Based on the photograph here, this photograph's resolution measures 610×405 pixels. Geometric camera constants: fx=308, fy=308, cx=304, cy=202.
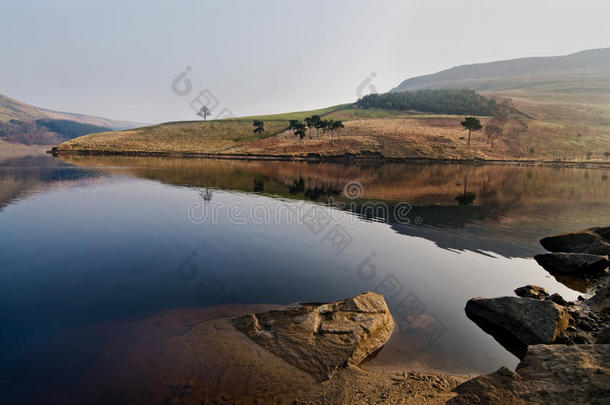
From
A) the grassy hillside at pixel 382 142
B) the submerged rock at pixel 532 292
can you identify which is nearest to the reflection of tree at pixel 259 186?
the submerged rock at pixel 532 292

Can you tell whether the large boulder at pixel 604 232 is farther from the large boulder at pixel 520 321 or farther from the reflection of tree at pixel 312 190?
the reflection of tree at pixel 312 190

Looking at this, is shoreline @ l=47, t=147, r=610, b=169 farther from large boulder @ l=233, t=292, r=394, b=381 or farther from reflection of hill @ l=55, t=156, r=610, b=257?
large boulder @ l=233, t=292, r=394, b=381

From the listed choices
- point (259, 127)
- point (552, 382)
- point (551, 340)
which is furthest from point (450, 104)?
point (552, 382)

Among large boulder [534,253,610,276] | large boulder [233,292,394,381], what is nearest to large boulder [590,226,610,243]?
large boulder [534,253,610,276]

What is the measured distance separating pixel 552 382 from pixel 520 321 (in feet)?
14.7

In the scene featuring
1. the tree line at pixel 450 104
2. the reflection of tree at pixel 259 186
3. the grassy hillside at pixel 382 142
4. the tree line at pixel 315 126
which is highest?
the tree line at pixel 450 104

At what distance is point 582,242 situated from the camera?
68.9 ft

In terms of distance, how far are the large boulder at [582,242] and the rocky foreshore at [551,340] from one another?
0.12 metres

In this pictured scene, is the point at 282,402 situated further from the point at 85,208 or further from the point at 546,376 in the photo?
the point at 85,208

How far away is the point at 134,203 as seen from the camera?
105 ft

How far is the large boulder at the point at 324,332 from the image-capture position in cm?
907

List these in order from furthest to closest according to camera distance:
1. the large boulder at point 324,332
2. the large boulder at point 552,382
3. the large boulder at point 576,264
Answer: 1. the large boulder at point 576,264
2. the large boulder at point 324,332
3. the large boulder at point 552,382

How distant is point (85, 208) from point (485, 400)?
111 ft

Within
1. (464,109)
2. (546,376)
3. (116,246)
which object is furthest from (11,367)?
(464,109)
